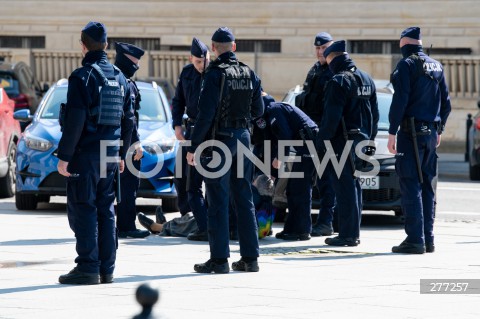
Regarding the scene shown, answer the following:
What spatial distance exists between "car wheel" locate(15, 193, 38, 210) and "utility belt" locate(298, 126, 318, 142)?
3.88 metres

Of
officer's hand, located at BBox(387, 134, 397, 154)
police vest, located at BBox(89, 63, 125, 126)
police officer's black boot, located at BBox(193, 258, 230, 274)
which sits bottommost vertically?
police officer's black boot, located at BBox(193, 258, 230, 274)

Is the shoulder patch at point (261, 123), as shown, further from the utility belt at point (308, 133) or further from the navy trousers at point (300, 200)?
the navy trousers at point (300, 200)

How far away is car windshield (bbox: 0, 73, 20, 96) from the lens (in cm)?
2412

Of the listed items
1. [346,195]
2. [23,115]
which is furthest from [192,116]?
[23,115]

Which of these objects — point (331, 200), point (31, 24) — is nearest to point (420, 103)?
point (331, 200)

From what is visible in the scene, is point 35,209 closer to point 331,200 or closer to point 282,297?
point 331,200

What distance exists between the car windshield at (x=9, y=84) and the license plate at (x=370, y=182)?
36.8 feet

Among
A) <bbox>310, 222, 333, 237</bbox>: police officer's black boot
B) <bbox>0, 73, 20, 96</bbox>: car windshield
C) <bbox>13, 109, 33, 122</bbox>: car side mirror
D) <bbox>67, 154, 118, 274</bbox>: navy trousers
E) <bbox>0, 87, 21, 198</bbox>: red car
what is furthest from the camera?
<bbox>0, 73, 20, 96</bbox>: car windshield

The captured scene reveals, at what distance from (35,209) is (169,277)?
19.3 feet

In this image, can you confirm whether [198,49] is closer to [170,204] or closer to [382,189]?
[382,189]

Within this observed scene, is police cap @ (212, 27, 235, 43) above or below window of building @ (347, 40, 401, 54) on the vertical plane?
below

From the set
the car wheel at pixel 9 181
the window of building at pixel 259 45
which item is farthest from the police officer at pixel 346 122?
the window of building at pixel 259 45

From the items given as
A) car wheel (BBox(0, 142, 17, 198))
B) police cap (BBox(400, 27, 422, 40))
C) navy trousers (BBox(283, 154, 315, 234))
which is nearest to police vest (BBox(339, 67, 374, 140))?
police cap (BBox(400, 27, 422, 40))

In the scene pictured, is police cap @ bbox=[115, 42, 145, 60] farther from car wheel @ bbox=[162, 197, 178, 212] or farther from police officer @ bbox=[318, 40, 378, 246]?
car wheel @ bbox=[162, 197, 178, 212]
